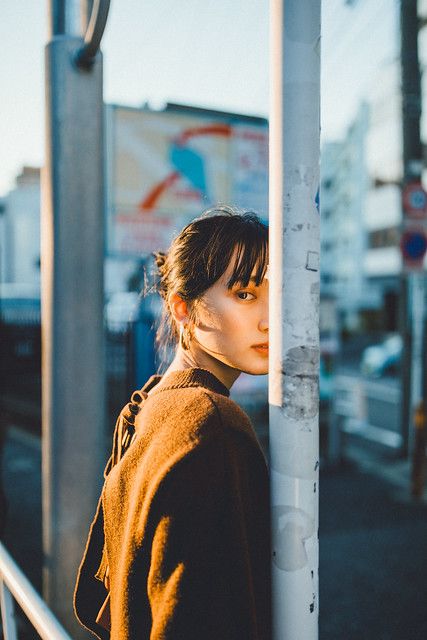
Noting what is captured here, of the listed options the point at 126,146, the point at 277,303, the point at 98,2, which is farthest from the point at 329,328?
the point at 277,303

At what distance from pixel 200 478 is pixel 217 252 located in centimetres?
49

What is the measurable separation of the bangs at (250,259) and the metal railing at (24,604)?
1002 mm

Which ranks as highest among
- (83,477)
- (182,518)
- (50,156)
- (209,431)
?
(50,156)

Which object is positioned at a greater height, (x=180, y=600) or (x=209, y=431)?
(x=209, y=431)

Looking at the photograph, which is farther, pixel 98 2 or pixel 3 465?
pixel 3 465

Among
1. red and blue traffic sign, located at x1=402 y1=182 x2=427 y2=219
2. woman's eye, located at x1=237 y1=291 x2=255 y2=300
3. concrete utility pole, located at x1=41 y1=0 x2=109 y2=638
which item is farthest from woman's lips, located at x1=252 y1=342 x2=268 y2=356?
red and blue traffic sign, located at x1=402 y1=182 x2=427 y2=219

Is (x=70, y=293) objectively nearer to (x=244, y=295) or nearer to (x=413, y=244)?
(x=244, y=295)

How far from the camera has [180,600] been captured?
906mm

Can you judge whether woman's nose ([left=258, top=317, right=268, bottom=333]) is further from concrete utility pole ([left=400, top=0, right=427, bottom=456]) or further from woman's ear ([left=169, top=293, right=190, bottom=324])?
concrete utility pole ([left=400, top=0, right=427, bottom=456])

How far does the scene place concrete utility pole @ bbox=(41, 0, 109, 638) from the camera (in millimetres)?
2385

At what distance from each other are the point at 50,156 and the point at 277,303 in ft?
5.63

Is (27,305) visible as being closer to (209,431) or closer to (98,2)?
(98,2)

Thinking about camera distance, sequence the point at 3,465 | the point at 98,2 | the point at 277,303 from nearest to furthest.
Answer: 1. the point at 277,303
2. the point at 98,2
3. the point at 3,465

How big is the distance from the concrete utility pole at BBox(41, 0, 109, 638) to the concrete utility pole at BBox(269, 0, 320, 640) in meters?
1.52
